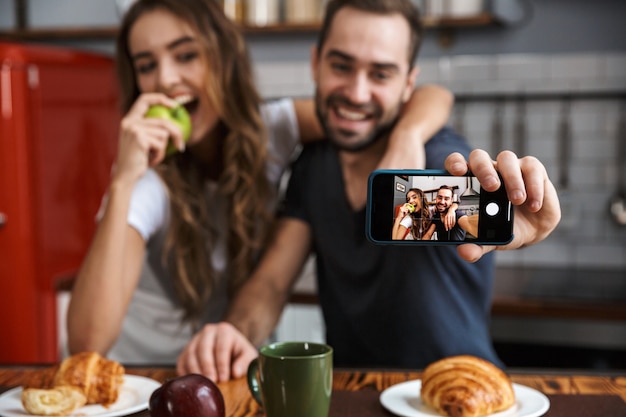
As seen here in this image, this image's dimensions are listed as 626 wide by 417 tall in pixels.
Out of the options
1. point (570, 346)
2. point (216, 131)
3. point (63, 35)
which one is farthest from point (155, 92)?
point (63, 35)

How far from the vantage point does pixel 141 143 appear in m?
1.63

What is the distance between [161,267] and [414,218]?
1087mm

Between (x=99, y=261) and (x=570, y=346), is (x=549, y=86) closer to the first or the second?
(x=570, y=346)

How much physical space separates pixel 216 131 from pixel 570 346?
3.79 ft

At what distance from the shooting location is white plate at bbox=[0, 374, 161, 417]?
106 centimetres

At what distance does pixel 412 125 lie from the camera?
158 centimetres

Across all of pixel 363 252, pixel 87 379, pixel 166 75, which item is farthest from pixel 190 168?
pixel 87 379

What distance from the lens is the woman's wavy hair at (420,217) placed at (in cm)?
92

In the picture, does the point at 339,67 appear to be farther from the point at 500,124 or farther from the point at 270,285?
the point at 500,124

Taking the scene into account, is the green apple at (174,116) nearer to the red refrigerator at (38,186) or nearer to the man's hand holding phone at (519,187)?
the man's hand holding phone at (519,187)

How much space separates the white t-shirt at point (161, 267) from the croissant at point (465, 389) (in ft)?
2.74

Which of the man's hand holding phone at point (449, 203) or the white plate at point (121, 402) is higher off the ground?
the man's hand holding phone at point (449, 203)

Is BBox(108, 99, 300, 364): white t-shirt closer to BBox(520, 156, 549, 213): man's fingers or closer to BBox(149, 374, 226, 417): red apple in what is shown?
BBox(149, 374, 226, 417): red apple

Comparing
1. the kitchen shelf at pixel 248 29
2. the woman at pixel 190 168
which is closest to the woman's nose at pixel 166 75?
the woman at pixel 190 168
